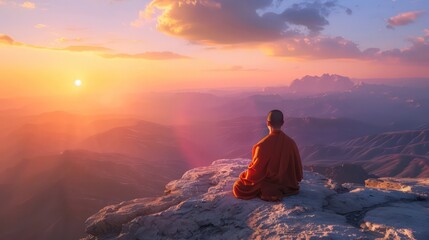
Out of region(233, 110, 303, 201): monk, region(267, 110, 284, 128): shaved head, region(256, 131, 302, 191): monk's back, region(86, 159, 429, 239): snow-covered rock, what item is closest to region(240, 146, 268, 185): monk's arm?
region(233, 110, 303, 201): monk

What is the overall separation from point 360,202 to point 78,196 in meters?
101

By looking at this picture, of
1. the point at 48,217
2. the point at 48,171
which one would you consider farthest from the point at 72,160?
the point at 48,217

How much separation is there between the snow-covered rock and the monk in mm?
292

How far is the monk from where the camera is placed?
8.88 meters

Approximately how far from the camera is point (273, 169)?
8.92 metres

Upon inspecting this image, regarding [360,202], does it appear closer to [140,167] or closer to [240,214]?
[240,214]

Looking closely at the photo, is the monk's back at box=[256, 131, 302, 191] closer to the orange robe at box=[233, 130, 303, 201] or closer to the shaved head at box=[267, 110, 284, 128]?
the orange robe at box=[233, 130, 303, 201]

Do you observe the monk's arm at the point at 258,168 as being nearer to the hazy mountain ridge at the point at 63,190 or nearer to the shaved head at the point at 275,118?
the shaved head at the point at 275,118

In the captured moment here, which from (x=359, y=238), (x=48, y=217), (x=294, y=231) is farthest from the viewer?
(x=48, y=217)

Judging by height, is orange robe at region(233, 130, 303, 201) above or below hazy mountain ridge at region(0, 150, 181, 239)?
above

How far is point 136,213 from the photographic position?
10.4 meters

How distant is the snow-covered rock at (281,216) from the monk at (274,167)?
292 millimetres

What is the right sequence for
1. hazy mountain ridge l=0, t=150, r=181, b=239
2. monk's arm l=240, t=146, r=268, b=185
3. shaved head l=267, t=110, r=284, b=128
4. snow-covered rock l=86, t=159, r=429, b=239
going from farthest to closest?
hazy mountain ridge l=0, t=150, r=181, b=239 → monk's arm l=240, t=146, r=268, b=185 → shaved head l=267, t=110, r=284, b=128 → snow-covered rock l=86, t=159, r=429, b=239

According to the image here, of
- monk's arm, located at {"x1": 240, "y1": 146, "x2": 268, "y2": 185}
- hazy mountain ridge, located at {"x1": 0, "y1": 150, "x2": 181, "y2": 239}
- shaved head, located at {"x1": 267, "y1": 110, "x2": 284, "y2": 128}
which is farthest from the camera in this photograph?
hazy mountain ridge, located at {"x1": 0, "y1": 150, "x2": 181, "y2": 239}
